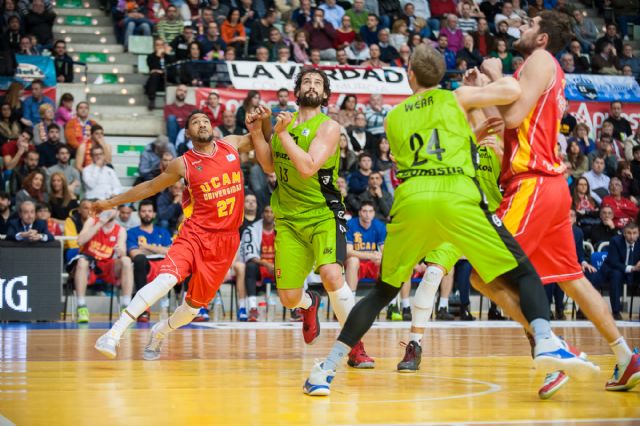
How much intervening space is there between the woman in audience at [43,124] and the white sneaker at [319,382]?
1067 cm

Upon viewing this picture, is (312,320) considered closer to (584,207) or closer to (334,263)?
(334,263)

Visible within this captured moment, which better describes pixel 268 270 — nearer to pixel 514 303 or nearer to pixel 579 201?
pixel 579 201

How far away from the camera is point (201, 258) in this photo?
25.5ft

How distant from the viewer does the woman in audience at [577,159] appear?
16953mm

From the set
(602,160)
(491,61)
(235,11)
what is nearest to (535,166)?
(491,61)

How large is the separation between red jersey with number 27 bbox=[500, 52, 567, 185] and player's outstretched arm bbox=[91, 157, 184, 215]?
10.1 feet

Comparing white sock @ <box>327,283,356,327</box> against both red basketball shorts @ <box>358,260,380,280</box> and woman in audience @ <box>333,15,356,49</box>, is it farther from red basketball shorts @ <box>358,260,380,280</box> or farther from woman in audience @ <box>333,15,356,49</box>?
woman in audience @ <box>333,15,356,49</box>

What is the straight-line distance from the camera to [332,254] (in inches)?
282

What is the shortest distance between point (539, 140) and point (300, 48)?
12.9 meters

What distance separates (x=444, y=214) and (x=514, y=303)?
2.28 feet

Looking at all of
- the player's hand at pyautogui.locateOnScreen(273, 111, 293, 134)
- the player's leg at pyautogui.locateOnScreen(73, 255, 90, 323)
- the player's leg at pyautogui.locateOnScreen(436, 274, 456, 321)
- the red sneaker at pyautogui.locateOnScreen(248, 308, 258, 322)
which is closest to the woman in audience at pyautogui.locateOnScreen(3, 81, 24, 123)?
the player's leg at pyautogui.locateOnScreen(73, 255, 90, 323)

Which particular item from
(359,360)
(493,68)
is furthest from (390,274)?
(359,360)

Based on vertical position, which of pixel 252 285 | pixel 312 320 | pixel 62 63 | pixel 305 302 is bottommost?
pixel 252 285

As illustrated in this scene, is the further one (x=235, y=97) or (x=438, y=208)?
(x=235, y=97)
